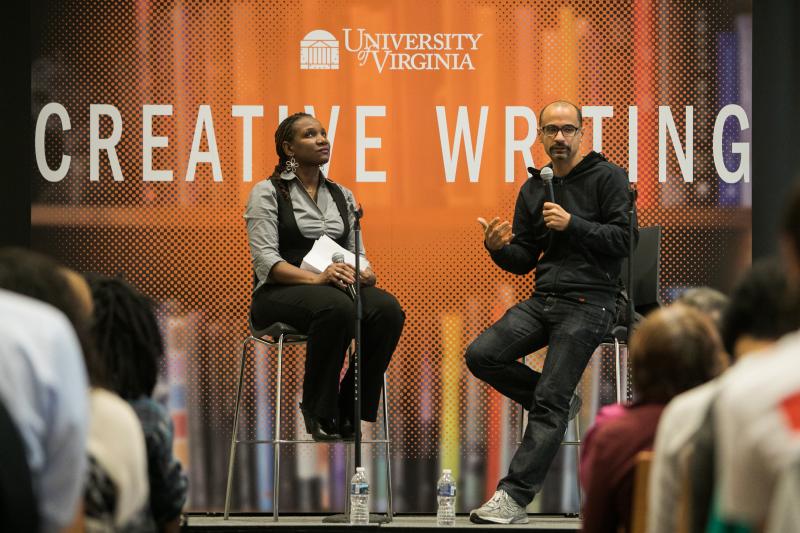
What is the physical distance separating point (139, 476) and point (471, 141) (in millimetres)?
3736

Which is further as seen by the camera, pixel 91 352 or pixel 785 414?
pixel 91 352

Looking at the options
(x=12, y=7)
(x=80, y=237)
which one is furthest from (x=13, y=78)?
(x=80, y=237)

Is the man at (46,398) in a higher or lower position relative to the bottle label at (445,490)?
higher

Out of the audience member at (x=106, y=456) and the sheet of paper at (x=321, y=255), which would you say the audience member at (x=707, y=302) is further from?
the sheet of paper at (x=321, y=255)

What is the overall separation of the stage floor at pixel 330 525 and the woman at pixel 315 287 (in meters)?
0.49

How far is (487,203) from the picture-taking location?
557 cm

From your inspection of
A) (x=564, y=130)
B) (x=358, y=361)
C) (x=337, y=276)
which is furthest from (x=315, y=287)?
(x=564, y=130)

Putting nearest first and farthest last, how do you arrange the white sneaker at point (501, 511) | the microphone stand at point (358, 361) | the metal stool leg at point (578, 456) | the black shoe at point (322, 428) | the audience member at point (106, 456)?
the audience member at point (106, 456)
the microphone stand at point (358, 361)
the white sneaker at point (501, 511)
the black shoe at point (322, 428)
the metal stool leg at point (578, 456)

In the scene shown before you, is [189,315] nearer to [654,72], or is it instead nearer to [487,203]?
[487,203]

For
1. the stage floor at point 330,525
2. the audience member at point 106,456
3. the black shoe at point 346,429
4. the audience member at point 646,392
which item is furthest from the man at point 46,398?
the black shoe at point 346,429

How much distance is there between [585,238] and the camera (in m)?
4.43

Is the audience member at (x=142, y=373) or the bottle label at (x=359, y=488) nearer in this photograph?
the audience member at (x=142, y=373)

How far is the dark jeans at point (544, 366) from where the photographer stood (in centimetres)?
438

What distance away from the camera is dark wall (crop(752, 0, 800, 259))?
5551 mm
